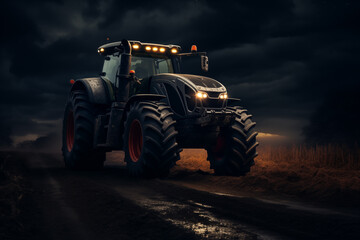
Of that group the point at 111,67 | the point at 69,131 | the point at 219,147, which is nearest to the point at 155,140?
the point at 219,147

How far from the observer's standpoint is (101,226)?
434cm

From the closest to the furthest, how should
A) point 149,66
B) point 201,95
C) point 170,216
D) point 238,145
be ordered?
point 170,216 → point 201,95 → point 238,145 → point 149,66

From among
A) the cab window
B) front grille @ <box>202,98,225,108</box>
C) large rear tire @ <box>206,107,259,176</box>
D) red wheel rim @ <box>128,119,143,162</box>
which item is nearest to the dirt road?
red wheel rim @ <box>128,119,143,162</box>

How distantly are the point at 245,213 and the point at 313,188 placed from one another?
8.33 ft

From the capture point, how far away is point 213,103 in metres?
8.66

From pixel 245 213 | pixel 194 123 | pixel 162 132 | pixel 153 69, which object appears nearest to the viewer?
pixel 245 213

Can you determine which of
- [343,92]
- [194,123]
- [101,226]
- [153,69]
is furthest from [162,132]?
[343,92]

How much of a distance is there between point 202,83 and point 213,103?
50 centimetres

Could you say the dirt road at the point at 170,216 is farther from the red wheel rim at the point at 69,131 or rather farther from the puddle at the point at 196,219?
the red wheel rim at the point at 69,131

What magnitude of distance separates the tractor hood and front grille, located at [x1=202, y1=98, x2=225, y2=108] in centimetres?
22

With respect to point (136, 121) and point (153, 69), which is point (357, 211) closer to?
point (136, 121)

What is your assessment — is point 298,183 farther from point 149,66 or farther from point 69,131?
point 69,131

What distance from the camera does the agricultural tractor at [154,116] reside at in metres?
7.85

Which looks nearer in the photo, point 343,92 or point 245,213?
point 245,213
